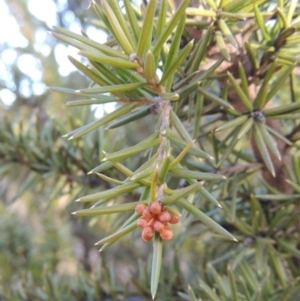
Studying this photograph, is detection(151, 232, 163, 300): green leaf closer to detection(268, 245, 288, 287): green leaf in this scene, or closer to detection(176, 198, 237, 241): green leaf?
detection(176, 198, 237, 241): green leaf

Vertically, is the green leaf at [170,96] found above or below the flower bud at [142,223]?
above

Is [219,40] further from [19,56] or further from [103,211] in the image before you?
[19,56]

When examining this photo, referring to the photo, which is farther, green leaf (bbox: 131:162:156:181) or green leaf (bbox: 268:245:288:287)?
green leaf (bbox: 268:245:288:287)

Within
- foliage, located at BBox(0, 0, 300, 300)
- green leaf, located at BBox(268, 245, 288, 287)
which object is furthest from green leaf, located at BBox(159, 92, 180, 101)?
green leaf, located at BBox(268, 245, 288, 287)

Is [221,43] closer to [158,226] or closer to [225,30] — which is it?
[225,30]

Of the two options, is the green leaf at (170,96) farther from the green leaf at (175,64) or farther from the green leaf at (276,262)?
the green leaf at (276,262)

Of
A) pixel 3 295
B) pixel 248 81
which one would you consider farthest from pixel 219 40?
pixel 3 295

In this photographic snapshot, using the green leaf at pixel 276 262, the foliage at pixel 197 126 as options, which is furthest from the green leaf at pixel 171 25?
the green leaf at pixel 276 262

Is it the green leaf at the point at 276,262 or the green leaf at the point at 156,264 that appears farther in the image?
the green leaf at the point at 276,262
